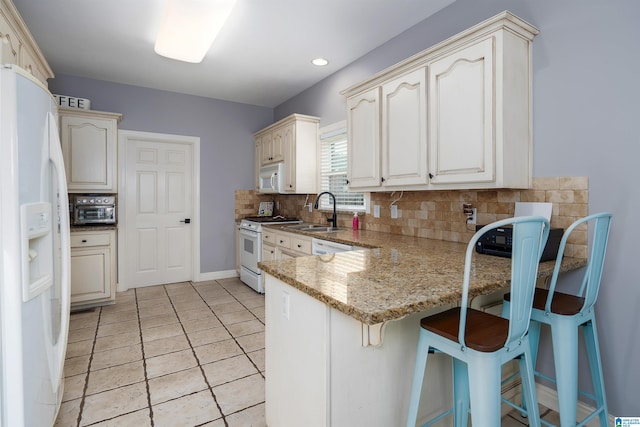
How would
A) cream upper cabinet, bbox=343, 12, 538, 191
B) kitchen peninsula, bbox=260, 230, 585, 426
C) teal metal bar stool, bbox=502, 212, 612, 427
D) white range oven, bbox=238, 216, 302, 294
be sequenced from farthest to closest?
white range oven, bbox=238, 216, 302, 294 < cream upper cabinet, bbox=343, 12, 538, 191 < teal metal bar stool, bbox=502, 212, 612, 427 < kitchen peninsula, bbox=260, 230, 585, 426

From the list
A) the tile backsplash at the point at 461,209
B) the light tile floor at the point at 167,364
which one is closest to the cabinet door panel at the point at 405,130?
the tile backsplash at the point at 461,209

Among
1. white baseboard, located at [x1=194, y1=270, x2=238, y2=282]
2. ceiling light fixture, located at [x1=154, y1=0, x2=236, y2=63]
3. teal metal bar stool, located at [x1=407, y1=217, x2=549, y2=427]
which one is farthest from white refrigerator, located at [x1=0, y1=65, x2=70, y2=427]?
white baseboard, located at [x1=194, y1=270, x2=238, y2=282]

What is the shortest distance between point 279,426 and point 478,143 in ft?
6.17

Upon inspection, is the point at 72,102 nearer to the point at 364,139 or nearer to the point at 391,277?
the point at 364,139

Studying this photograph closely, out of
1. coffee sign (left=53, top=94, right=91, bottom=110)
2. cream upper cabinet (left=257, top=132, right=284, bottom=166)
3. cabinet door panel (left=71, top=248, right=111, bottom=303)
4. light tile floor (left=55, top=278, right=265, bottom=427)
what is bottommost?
light tile floor (left=55, top=278, right=265, bottom=427)

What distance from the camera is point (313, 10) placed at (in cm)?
264

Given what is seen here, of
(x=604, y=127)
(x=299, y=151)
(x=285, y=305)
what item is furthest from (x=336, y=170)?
(x=285, y=305)

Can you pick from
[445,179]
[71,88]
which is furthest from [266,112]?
[445,179]

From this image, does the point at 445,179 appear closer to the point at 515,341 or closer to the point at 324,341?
the point at 515,341

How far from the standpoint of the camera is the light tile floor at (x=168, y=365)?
1.91 m

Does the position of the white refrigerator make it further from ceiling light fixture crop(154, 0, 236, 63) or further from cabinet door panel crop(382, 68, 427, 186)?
cabinet door panel crop(382, 68, 427, 186)

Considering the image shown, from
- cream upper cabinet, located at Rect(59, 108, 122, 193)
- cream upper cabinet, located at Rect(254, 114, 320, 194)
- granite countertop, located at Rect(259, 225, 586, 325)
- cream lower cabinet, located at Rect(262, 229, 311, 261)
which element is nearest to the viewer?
granite countertop, located at Rect(259, 225, 586, 325)

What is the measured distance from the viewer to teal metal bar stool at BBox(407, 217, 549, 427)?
3.47ft

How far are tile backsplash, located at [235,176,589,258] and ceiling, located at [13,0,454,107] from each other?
58.7 inches
